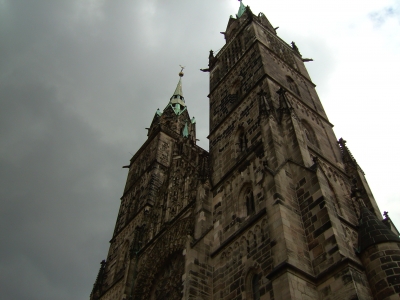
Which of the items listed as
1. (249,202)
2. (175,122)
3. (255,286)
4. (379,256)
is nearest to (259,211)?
(249,202)

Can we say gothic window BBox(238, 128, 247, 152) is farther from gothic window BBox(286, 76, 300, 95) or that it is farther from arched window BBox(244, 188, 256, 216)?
gothic window BBox(286, 76, 300, 95)

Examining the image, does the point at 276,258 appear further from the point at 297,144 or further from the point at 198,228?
the point at 198,228

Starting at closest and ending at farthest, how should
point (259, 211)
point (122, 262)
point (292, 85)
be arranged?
point (259, 211) < point (292, 85) < point (122, 262)

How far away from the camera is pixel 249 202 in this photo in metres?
13.1

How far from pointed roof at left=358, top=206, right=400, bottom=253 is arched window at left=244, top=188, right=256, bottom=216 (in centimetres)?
325

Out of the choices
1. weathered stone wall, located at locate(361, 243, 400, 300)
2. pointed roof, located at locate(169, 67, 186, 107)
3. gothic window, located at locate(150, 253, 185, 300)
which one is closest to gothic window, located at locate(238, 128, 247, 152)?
gothic window, located at locate(150, 253, 185, 300)

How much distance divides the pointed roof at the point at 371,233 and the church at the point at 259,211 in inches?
1.2

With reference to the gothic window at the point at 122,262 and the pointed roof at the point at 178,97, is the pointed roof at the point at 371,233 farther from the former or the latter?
the pointed roof at the point at 178,97

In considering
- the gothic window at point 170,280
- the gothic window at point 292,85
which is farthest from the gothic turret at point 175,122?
the gothic window at point 170,280

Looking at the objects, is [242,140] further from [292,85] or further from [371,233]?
[371,233]

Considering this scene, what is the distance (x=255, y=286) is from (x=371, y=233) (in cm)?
319

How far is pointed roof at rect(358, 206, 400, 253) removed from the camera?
948 cm

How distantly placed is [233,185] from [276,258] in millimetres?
5206

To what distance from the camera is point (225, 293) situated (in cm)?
1134
